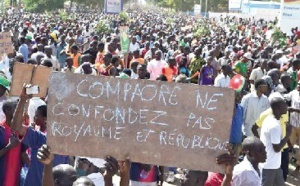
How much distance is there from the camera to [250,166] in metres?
4.17

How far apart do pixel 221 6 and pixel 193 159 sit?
3077 inches

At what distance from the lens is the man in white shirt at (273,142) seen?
5.35 meters

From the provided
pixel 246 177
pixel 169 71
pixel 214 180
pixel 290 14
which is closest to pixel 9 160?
pixel 214 180

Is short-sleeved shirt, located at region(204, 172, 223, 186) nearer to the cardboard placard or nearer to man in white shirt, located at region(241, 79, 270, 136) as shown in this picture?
the cardboard placard

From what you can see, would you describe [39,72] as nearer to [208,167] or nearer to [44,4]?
[208,167]

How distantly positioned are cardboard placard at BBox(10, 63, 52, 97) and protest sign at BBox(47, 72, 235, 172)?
1733 mm

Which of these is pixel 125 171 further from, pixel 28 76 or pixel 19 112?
pixel 28 76

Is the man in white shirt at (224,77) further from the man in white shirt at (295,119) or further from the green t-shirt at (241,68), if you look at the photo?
the green t-shirt at (241,68)

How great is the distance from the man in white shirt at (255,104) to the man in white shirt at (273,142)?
1.38m

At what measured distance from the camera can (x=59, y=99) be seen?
3.52 m

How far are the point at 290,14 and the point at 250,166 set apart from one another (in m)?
19.0

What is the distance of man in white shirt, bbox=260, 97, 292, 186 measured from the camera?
17.5ft

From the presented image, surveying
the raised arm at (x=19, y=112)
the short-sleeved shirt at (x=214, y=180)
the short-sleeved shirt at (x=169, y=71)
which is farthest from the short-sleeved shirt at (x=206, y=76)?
the raised arm at (x=19, y=112)

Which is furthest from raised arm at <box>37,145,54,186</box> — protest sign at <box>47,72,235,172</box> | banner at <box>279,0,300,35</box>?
banner at <box>279,0,300,35</box>
